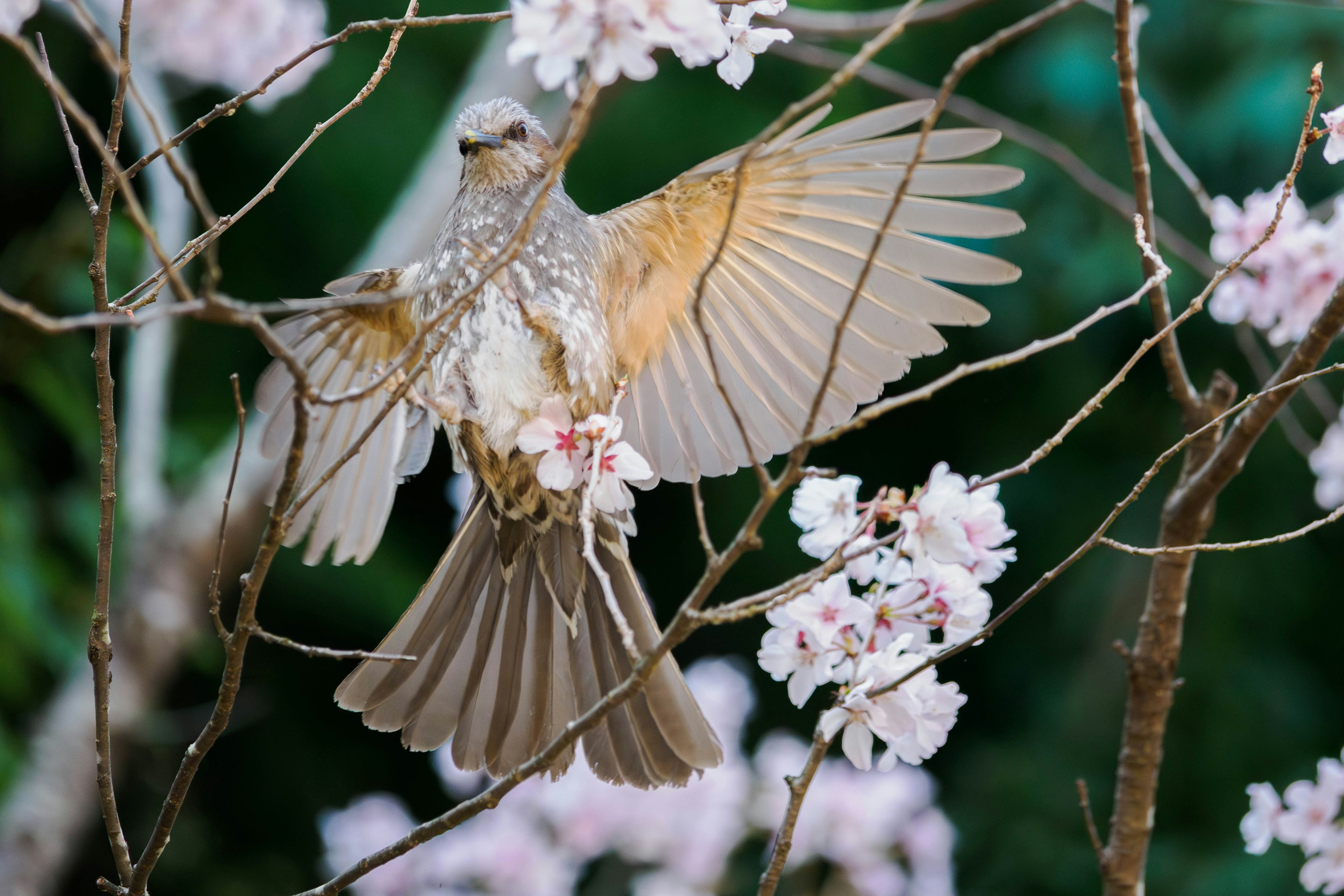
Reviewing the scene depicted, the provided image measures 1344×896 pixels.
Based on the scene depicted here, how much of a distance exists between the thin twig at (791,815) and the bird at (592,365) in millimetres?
512

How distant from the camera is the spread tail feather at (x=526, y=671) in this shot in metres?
1.63

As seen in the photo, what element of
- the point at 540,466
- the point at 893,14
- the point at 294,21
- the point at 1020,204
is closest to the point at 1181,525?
the point at 540,466

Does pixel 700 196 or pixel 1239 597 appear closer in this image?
pixel 700 196

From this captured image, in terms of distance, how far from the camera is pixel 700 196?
6.08 ft

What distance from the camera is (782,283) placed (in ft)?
6.43

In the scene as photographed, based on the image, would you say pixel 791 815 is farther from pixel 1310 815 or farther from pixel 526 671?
pixel 1310 815

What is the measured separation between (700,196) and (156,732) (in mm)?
2422

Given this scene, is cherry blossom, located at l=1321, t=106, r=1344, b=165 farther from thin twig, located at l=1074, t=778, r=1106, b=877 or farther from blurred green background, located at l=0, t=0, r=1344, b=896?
blurred green background, located at l=0, t=0, r=1344, b=896

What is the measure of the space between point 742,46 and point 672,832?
2333 mm

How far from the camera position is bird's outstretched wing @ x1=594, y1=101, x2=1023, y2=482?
1666 millimetres

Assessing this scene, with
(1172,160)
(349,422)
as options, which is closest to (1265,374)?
(1172,160)

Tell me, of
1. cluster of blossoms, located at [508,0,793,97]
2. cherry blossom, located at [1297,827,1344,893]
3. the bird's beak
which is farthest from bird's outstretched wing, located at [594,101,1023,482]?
cherry blossom, located at [1297,827,1344,893]

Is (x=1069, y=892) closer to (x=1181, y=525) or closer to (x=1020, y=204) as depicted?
(x=1020, y=204)

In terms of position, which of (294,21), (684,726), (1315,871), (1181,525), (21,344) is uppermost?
(294,21)
